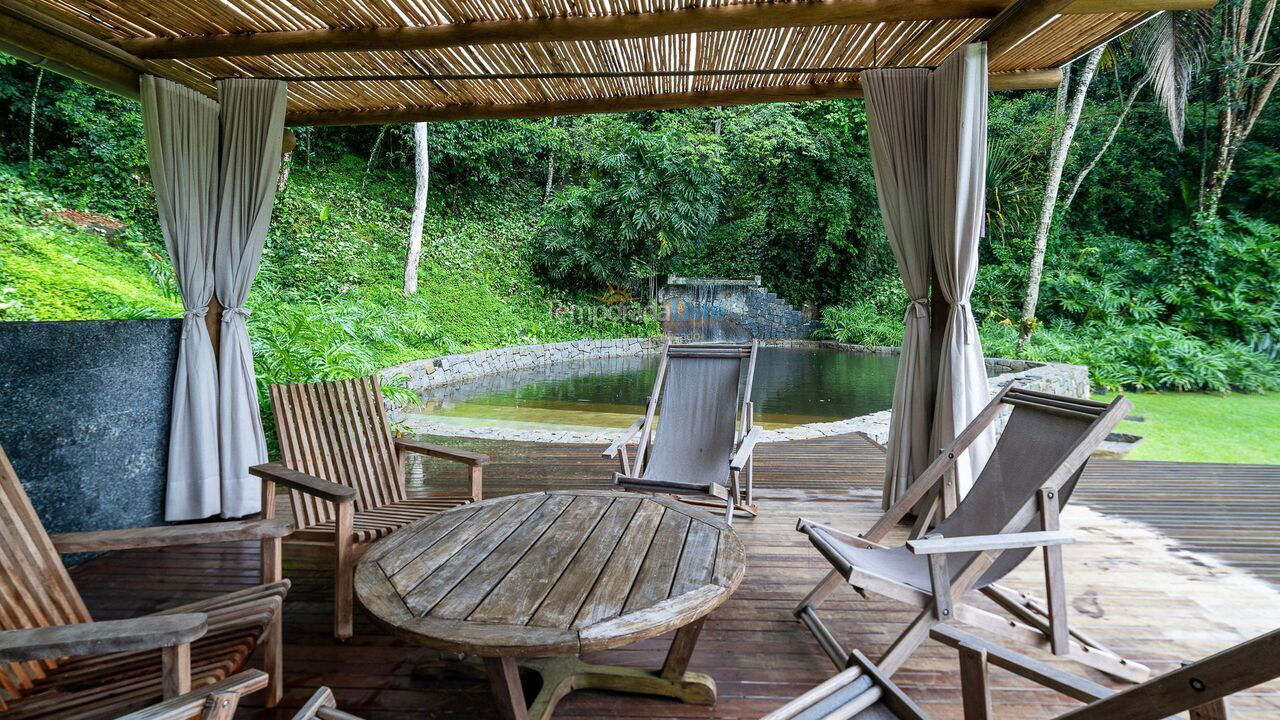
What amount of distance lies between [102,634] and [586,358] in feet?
39.9

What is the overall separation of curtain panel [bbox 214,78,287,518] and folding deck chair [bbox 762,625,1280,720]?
320 cm

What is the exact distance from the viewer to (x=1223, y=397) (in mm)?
7676

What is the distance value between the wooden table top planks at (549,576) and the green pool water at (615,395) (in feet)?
13.6

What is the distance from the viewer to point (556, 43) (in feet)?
11.2

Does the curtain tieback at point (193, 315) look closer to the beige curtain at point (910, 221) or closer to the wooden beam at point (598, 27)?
the wooden beam at point (598, 27)

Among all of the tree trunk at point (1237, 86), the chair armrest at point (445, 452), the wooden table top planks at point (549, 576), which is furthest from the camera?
the tree trunk at point (1237, 86)

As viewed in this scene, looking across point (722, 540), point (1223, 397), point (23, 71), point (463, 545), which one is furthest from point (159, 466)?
point (1223, 397)

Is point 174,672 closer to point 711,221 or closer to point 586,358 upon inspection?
point 586,358

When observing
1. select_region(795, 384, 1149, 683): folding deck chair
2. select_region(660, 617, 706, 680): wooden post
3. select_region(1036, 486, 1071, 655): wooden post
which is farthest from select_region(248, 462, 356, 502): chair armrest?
select_region(1036, 486, 1071, 655): wooden post

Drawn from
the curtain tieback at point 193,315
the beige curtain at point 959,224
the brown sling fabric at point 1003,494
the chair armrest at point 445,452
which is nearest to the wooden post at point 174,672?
the chair armrest at point 445,452

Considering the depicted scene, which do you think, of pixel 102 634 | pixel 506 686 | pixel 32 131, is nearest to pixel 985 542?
pixel 506 686

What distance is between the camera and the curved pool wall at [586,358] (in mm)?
5543

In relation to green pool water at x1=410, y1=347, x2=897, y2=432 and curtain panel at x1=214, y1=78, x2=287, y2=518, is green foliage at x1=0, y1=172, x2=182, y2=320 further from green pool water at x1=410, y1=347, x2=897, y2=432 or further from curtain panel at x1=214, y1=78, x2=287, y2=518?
green pool water at x1=410, y1=347, x2=897, y2=432

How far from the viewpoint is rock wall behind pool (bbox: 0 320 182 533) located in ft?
8.48
